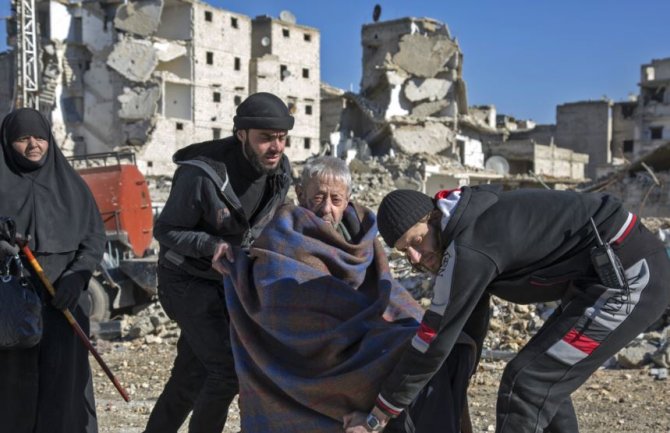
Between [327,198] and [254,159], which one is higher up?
[254,159]

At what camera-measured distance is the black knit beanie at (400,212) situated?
295 cm

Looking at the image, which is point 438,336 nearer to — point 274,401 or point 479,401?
point 274,401

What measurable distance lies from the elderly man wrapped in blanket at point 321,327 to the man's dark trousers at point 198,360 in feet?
1.28

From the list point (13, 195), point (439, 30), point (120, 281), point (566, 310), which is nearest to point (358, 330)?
point (566, 310)

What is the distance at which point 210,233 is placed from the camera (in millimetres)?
4137

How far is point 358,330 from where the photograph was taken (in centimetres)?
329

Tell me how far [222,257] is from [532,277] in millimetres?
1454

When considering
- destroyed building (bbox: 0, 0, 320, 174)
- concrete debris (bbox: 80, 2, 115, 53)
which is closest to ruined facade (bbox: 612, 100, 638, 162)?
destroyed building (bbox: 0, 0, 320, 174)

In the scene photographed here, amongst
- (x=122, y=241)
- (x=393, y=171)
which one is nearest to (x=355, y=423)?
(x=122, y=241)

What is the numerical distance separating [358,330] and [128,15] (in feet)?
142

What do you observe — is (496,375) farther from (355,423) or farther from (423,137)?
(423,137)

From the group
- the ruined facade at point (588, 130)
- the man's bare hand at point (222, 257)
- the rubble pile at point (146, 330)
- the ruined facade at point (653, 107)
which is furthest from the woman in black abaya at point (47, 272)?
the ruined facade at point (588, 130)

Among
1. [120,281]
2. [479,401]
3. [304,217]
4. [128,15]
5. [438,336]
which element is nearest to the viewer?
[438,336]

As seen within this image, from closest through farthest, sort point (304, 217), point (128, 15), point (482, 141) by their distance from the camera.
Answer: point (304, 217)
point (128, 15)
point (482, 141)
